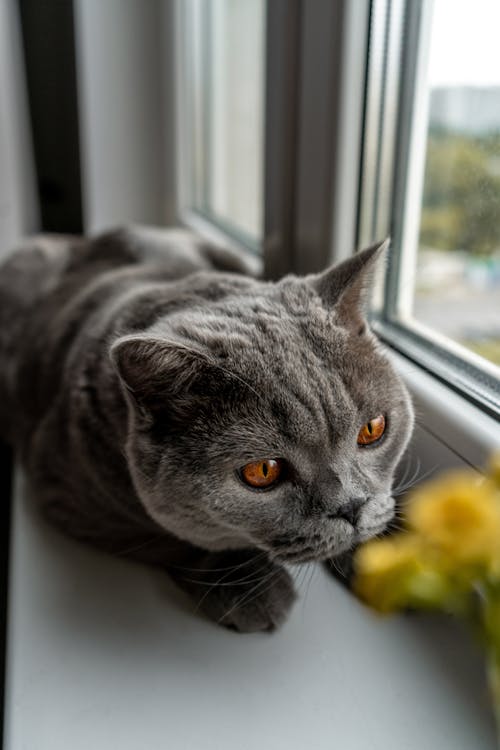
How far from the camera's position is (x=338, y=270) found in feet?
2.57

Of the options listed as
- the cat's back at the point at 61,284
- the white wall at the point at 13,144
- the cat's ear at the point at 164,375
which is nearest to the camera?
the cat's ear at the point at 164,375

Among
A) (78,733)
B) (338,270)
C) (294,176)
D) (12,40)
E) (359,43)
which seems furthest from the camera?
(12,40)

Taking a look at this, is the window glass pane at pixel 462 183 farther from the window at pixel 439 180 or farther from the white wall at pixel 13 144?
the white wall at pixel 13 144

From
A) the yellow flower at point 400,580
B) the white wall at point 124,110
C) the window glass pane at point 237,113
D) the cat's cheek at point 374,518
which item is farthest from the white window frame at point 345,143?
the white wall at point 124,110

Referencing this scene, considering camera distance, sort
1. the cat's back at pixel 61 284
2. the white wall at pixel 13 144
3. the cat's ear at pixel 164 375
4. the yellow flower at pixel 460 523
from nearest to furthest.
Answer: the yellow flower at pixel 460 523 → the cat's ear at pixel 164 375 → the cat's back at pixel 61 284 → the white wall at pixel 13 144

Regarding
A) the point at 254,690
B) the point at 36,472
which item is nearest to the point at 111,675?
the point at 254,690

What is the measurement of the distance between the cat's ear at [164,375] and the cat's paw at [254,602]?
218mm

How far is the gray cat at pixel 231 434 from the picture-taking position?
2.23 ft

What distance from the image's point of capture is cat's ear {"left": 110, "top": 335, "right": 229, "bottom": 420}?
66 cm

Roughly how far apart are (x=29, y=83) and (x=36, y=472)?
3.74 ft

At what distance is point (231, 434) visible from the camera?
692 mm

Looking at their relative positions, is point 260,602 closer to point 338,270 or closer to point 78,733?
point 78,733

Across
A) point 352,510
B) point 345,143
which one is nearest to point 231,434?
point 352,510

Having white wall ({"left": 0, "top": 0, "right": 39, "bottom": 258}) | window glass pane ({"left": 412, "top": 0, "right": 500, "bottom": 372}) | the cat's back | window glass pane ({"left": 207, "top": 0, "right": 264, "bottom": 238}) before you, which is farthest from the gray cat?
white wall ({"left": 0, "top": 0, "right": 39, "bottom": 258})
